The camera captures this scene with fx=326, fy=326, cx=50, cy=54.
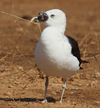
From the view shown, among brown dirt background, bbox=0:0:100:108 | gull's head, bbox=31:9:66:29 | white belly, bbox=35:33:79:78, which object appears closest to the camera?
white belly, bbox=35:33:79:78

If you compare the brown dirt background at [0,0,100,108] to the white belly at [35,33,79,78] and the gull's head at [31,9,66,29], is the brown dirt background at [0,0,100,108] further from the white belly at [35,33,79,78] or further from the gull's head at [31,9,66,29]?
the gull's head at [31,9,66,29]

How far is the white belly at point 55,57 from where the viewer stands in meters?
4.68

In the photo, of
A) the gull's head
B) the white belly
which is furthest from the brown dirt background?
the gull's head

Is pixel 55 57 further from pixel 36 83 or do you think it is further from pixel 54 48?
pixel 36 83

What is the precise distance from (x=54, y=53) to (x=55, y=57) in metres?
0.06

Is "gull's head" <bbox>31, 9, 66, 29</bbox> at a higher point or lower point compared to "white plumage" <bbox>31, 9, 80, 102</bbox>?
higher

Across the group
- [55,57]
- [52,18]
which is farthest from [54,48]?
[52,18]

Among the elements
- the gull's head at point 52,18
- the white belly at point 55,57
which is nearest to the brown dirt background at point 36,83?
the white belly at point 55,57

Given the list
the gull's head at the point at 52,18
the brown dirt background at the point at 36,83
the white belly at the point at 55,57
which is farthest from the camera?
the brown dirt background at the point at 36,83

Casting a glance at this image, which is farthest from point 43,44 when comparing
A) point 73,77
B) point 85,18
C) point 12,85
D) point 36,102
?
point 85,18

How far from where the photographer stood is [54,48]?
4684mm

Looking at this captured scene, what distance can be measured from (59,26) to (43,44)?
441 millimetres

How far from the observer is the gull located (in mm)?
4688

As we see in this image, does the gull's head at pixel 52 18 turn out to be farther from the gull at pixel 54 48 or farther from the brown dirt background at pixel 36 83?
the brown dirt background at pixel 36 83
